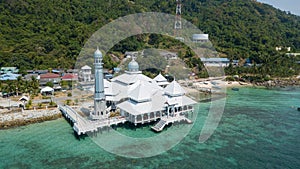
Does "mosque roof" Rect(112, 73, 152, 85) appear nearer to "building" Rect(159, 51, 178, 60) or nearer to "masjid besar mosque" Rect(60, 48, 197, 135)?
"masjid besar mosque" Rect(60, 48, 197, 135)

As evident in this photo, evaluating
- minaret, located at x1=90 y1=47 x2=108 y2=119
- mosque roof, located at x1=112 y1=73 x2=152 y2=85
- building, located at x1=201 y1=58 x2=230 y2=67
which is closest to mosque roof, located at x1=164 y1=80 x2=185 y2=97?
mosque roof, located at x1=112 y1=73 x2=152 y2=85

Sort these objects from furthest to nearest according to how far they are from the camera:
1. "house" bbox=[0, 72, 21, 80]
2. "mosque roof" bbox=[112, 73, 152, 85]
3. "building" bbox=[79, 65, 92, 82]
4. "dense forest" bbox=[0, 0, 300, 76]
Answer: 1. "dense forest" bbox=[0, 0, 300, 76]
2. "building" bbox=[79, 65, 92, 82]
3. "house" bbox=[0, 72, 21, 80]
4. "mosque roof" bbox=[112, 73, 152, 85]

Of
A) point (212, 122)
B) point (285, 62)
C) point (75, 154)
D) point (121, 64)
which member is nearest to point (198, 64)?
point (121, 64)

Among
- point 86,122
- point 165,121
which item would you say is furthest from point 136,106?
point 86,122

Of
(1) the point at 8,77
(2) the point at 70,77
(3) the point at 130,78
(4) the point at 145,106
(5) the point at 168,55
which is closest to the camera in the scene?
(4) the point at 145,106

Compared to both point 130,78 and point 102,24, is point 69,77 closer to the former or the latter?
point 130,78
